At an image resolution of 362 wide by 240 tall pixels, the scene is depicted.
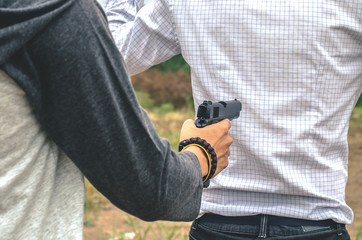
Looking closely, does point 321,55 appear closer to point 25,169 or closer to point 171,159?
point 171,159

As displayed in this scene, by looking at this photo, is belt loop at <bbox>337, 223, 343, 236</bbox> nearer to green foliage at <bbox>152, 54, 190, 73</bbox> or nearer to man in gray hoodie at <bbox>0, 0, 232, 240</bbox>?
man in gray hoodie at <bbox>0, 0, 232, 240</bbox>

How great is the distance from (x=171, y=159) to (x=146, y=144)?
0.09m

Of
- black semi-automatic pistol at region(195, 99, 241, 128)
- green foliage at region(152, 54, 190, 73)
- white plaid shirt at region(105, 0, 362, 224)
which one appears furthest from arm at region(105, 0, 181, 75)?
green foliage at region(152, 54, 190, 73)

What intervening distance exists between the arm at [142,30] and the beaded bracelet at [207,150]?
682 mm

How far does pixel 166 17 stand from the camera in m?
1.92

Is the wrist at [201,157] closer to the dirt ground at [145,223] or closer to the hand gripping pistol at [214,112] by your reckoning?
the hand gripping pistol at [214,112]

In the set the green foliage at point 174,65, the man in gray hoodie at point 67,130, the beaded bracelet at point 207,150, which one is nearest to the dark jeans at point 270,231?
the beaded bracelet at point 207,150

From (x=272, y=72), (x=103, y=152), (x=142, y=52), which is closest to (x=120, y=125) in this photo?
(x=103, y=152)

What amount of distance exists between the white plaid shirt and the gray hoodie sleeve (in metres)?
0.76

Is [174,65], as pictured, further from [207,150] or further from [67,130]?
[67,130]

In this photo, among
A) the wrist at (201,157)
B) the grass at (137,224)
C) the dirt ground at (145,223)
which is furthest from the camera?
the dirt ground at (145,223)

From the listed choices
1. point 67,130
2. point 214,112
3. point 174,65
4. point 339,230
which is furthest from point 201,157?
point 174,65

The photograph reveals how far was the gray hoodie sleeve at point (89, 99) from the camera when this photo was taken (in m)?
0.91

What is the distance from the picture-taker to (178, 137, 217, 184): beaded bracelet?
1.32m
